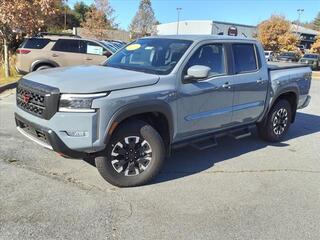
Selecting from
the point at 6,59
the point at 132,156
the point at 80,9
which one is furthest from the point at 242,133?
the point at 80,9

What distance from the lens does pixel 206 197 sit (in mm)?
4504

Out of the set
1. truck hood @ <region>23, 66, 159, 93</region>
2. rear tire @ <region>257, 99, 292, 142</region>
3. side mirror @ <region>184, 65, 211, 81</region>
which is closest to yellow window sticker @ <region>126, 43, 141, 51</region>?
truck hood @ <region>23, 66, 159, 93</region>

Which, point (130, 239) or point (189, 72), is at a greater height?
point (189, 72)

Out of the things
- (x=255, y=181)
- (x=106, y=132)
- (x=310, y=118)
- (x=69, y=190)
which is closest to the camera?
(x=106, y=132)

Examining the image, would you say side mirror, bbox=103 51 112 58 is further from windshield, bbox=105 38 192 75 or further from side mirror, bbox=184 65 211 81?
side mirror, bbox=184 65 211 81

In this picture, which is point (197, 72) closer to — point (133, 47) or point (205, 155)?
point (133, 47)

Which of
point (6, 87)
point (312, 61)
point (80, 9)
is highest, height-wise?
point (80, 9)

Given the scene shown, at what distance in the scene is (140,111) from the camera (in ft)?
14.4

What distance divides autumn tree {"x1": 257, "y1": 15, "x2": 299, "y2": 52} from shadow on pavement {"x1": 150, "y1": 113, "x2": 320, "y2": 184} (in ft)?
153

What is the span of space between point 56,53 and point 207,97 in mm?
8858

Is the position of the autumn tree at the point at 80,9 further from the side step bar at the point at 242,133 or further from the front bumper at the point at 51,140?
the front bumper at the point at 51,140

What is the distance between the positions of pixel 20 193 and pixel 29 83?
1.28 m

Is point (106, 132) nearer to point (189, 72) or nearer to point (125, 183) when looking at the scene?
point (125, 183)

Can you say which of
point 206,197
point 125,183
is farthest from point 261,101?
point 125,183
